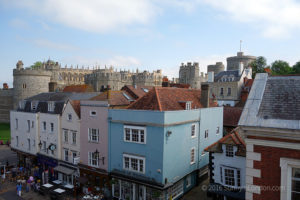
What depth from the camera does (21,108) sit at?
102 ft

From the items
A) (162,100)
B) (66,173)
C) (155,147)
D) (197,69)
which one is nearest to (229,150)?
(155,147)

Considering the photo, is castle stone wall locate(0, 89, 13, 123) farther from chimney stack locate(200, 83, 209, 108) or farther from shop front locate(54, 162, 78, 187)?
chimney stack locate(200, 83, 209, 108)

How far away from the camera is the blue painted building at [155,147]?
54.4ft

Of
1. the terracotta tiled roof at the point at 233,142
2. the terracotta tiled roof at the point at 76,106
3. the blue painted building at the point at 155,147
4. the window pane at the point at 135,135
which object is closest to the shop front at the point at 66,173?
the blue painted building at the point at 155,147

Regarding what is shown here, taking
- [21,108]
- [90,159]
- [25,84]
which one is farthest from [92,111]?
[25,84]

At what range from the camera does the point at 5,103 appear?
63.2 m

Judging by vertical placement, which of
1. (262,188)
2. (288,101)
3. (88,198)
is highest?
(288,101)

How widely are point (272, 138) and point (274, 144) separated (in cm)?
22

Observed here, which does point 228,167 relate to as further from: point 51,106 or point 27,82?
point 27,82

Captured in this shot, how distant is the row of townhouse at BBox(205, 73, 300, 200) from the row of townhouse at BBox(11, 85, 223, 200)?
8.41 meters

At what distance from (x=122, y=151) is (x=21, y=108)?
2107cm

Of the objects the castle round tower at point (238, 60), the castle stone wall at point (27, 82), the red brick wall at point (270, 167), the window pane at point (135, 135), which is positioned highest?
the castle round tower at point (238, 60)

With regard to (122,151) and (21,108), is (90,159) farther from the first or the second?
(21,108)

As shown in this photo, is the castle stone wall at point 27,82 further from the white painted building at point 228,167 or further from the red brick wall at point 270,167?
the red brick wall at point 270,167
